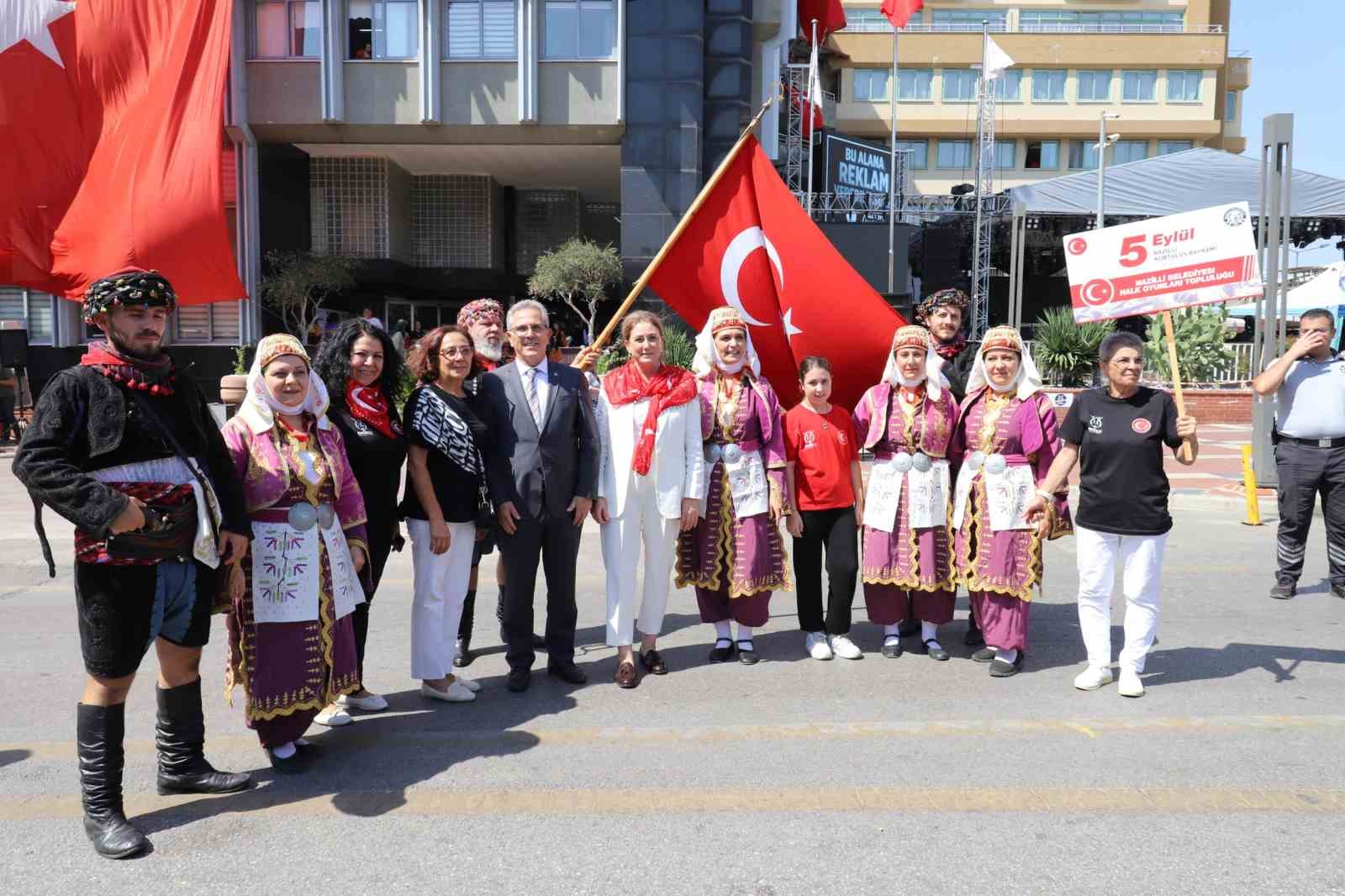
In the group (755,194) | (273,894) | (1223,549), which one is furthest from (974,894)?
(1223,549)

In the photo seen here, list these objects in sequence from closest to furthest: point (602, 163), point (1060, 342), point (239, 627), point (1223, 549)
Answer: point (239, 627) < point (1223, 549) < point (1060, 342) < point (602, 163)

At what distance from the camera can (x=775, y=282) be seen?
6461 millimetres

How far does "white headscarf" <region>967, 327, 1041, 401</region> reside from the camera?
5.34m

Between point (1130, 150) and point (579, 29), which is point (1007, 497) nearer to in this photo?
point (579, 29)

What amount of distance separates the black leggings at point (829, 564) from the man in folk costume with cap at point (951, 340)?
679 mm

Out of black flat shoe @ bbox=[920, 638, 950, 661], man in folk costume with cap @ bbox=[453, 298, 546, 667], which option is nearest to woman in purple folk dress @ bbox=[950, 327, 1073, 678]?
black flat shoe @ bbox=[920, 638, 950, 661]

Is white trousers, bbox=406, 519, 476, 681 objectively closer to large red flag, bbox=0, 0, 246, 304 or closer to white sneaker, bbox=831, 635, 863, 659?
white sneaker, bbox=831, 635, 863, 659

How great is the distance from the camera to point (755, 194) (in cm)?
644

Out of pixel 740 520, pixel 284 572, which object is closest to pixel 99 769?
pixel 284 572

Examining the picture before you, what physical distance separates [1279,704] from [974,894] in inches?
105

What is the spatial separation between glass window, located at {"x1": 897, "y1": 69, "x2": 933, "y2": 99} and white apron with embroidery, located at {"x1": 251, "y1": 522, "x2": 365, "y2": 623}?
48.9 m

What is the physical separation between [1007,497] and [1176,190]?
28.1 metres

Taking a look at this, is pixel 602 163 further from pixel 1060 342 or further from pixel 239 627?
pixel 239 627

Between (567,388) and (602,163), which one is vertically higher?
(602,163)
